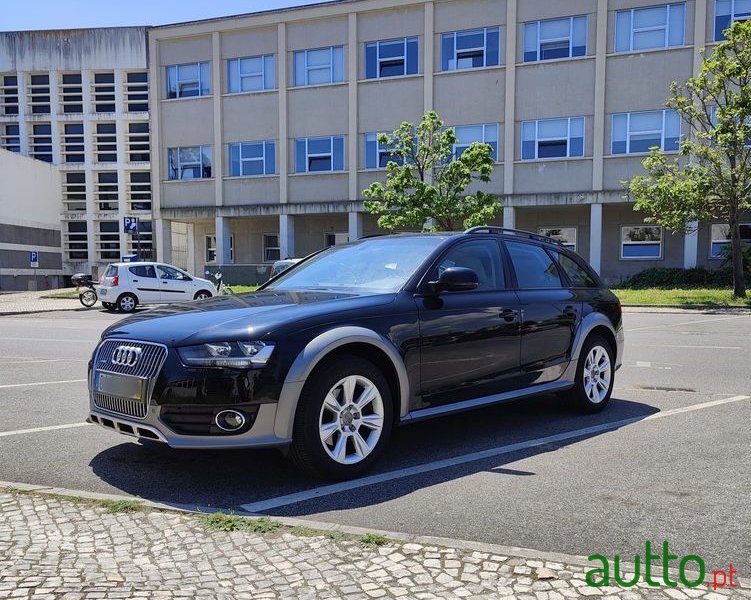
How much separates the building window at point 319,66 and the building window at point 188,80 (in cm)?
486

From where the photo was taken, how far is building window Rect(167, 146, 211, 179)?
3338cm

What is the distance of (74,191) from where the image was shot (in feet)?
172

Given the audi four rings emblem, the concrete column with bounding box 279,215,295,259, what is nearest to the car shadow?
the audi four rings emblem

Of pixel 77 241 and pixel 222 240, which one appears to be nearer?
pixel 222 240

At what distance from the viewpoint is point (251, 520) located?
11.9 feet

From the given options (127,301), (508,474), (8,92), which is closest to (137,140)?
(8,92)

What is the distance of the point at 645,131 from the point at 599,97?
230 cm

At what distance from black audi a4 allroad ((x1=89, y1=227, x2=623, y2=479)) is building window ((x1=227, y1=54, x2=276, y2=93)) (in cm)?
2835

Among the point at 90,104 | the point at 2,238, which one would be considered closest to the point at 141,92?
the point at 90,104

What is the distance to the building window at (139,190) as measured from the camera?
52.4m

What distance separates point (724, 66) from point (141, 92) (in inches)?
1718

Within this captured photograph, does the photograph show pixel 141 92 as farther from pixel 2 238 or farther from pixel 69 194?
pixel 2 238

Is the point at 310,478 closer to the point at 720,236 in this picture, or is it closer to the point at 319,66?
the point at 720,236

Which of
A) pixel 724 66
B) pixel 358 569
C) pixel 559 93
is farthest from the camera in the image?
pixel 559 93
